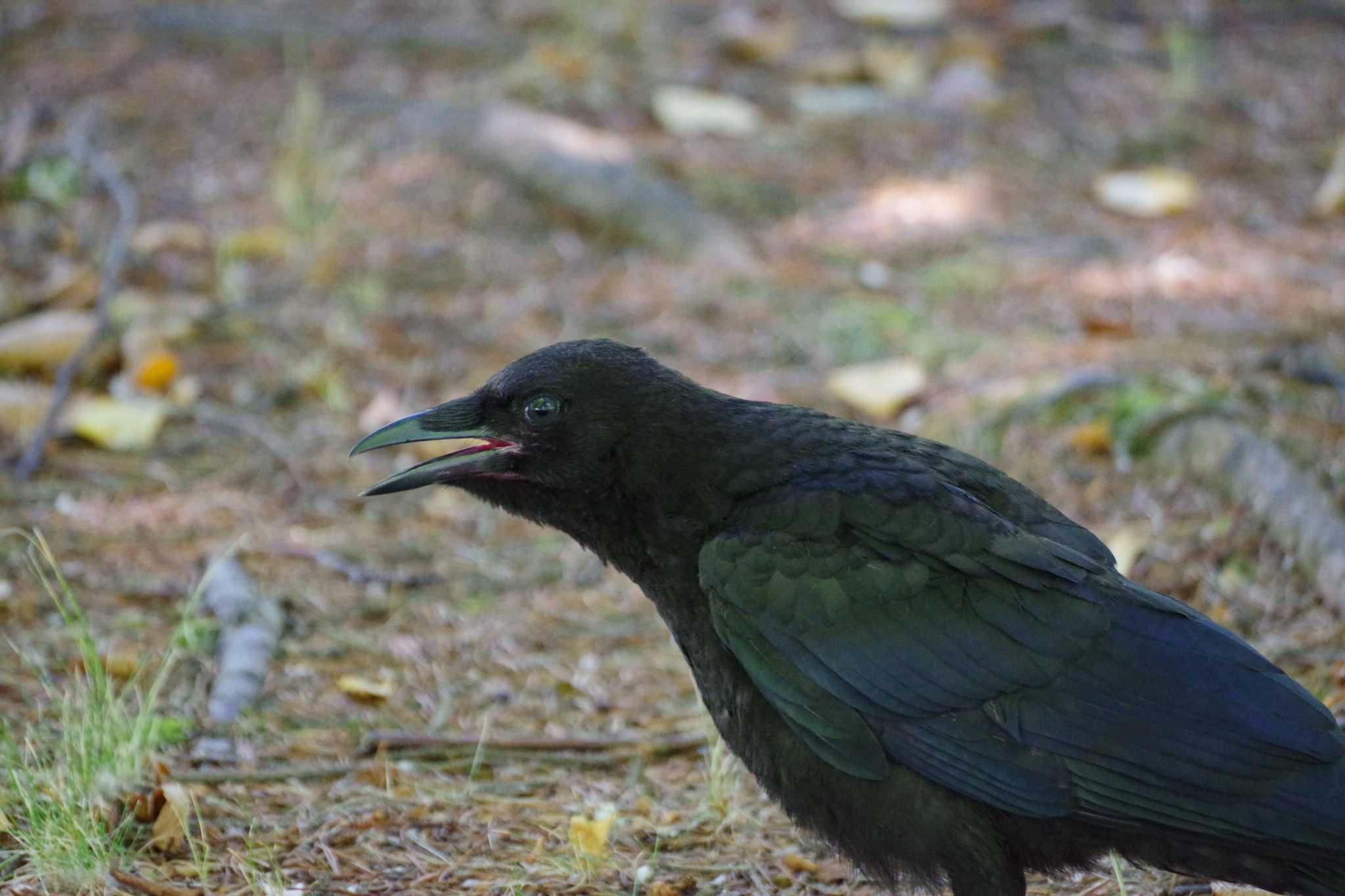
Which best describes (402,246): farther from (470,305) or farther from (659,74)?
(659,74)

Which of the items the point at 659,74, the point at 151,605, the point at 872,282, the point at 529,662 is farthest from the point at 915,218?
the point at 151,605

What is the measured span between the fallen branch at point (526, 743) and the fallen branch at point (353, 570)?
0.95m

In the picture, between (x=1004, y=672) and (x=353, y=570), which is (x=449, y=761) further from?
(x=1004, y=672)

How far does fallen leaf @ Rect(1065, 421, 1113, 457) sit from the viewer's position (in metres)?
5.06

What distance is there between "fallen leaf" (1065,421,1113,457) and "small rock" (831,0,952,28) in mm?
5678

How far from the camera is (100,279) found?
20.1 feet

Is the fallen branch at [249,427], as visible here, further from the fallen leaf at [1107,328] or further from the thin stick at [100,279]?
the fallen leaf at [1107,328]

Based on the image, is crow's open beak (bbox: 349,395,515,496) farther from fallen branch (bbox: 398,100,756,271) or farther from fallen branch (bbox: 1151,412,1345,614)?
fallen branch (bbox: 398,100,756,271)

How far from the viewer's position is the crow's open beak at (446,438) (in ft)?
11.0

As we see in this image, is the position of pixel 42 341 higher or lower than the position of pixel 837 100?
higher

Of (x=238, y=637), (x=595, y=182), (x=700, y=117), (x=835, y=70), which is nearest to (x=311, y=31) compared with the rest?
(x=700, y=117)

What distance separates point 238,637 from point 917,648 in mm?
2115

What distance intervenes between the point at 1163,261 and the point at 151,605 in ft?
16.1

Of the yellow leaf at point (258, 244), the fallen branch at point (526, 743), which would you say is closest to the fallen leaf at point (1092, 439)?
the fallen branch at point (526, 743)
